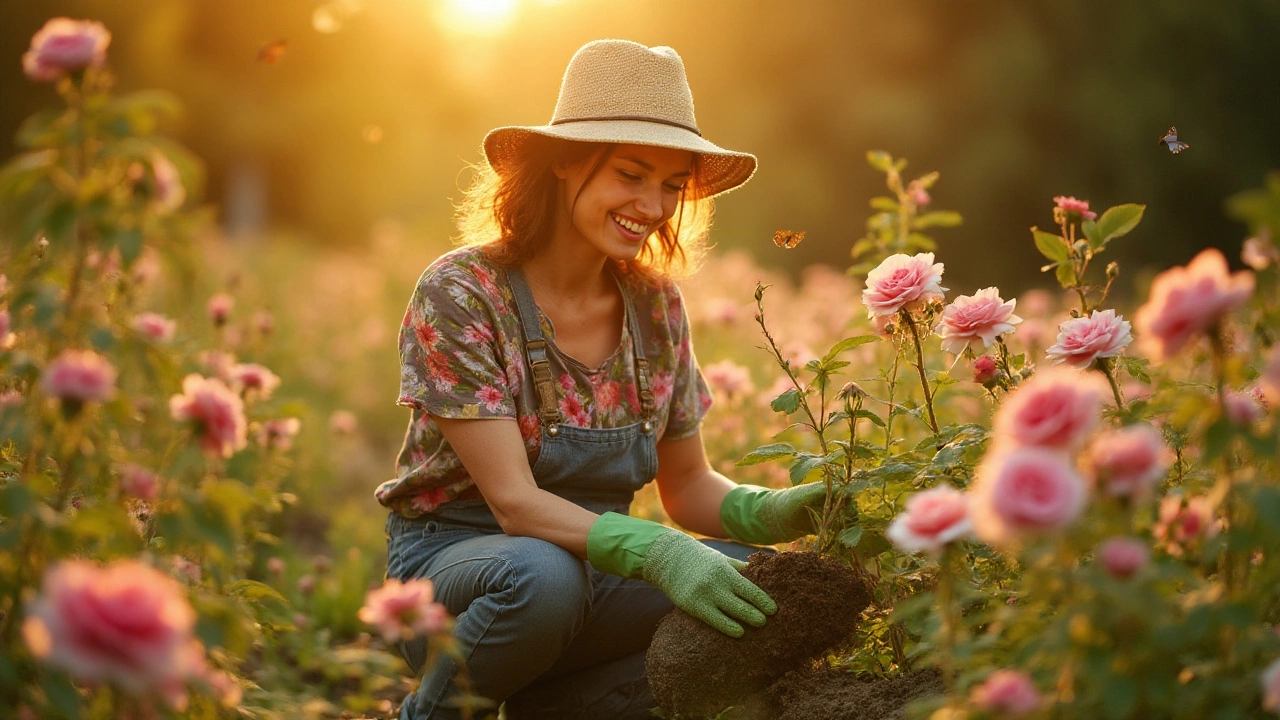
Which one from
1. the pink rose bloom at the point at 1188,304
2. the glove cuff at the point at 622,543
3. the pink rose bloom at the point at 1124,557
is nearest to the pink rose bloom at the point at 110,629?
the pink rose bloom at the point at 1124,557

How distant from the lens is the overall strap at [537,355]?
7.22 ft

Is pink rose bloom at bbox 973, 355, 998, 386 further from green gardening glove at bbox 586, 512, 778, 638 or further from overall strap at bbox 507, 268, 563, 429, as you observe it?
overall strap at bbox 507, 268, 563, 429

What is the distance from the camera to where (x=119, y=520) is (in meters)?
1.12

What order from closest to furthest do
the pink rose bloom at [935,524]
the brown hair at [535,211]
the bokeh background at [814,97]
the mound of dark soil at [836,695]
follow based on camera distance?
the pink rose bloom at [935,524] < the mound of dark soil at [836,695] < the brown hair at [535,211] < the bokeh background at [814,97]

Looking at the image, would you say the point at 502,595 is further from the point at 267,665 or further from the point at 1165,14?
the point at 1165,14

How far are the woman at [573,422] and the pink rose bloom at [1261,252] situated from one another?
95 cm

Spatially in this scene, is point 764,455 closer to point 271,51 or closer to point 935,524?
point 935,524

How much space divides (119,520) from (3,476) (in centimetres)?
66

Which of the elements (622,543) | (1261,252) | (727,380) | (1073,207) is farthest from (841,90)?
(1261,252)

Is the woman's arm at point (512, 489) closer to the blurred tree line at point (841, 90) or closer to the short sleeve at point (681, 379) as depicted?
the short sleeve at point (681, 379)

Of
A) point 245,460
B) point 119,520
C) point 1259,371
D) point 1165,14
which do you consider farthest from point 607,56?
point 1165,14

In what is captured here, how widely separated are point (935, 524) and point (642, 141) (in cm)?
111

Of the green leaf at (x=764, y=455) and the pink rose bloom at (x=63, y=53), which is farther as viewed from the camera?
the green leaf at (x=764, y=455)

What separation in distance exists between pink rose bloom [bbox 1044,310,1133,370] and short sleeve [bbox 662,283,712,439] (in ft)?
3.10
